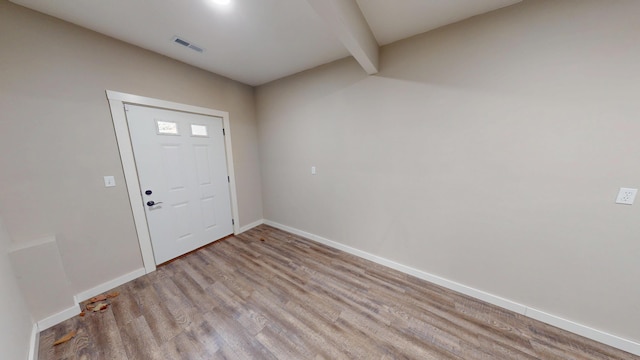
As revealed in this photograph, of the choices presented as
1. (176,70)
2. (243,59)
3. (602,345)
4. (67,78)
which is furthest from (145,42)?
(602,345)

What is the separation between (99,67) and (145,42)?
489 mm

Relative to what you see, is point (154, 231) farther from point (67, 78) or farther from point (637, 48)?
point (637, 48)

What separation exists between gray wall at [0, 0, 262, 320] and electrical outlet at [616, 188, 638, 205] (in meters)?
4.20

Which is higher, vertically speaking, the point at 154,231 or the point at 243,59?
the point at 243,59

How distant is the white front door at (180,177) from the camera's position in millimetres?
A: 2191

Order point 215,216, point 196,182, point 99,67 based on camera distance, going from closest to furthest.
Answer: point 99,67, point 196,182, point 215,216

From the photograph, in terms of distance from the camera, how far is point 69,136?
1728mm

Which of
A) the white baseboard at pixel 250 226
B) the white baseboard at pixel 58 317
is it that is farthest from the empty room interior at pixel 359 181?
the white baseboard at pixel 250 226

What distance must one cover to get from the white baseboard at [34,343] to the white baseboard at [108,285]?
0.27 meters

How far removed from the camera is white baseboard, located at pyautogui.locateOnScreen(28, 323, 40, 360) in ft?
4.37

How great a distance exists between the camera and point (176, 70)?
2363mm

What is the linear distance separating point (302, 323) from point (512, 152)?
2.28 metres

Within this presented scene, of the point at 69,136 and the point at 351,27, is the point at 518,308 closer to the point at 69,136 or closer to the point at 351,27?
the point at 351,27

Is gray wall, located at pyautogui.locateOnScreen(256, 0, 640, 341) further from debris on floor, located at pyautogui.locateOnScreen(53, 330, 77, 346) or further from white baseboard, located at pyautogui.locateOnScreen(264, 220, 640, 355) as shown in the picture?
debris on floor, located at pyautogui.locateOnScreen(53, 330, 77, 346)
